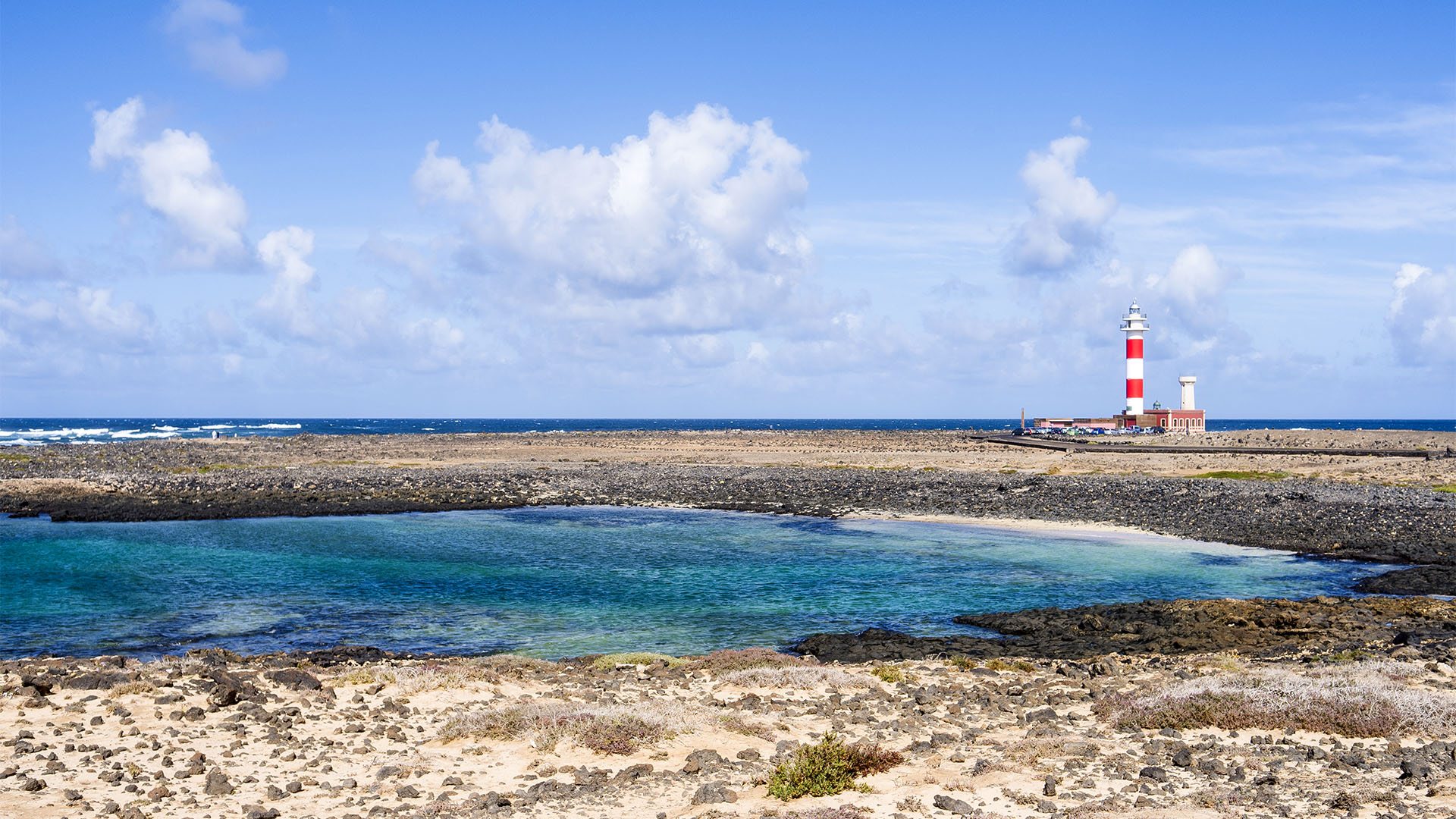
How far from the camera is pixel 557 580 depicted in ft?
91.2

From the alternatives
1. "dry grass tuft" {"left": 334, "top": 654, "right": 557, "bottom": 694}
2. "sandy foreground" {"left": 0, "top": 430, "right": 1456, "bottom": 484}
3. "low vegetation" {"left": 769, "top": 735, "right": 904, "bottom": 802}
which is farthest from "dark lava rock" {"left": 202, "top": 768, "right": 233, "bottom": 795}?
"sandy foreground" {"left": 0, "top": 430, "right": 1456, "bottom": 484}

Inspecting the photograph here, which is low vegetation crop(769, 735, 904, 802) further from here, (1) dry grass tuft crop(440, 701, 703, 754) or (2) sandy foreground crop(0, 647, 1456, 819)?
(1) dry grass tuft crop(440, 701, 703, 754)

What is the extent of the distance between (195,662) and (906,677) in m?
11.1

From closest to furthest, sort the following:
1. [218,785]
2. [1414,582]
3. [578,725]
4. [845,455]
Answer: [218,785]
[578,725]
[1414,582]
[845,455]

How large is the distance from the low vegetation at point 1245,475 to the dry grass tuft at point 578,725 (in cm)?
5013

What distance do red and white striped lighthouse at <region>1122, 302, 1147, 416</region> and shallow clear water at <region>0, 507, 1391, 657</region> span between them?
244 feet

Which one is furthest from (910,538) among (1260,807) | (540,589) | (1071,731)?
(1260,807)

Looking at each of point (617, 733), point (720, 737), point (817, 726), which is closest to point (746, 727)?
point (720, 737)

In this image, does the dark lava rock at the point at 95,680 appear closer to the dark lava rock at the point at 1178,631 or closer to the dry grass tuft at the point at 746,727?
the dry grass tuft at the point at 746,727

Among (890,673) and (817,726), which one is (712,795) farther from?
(890,673)

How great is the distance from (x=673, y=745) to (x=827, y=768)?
2.29 metres

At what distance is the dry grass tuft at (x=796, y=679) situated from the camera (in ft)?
48.7

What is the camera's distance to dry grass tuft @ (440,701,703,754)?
457 inches

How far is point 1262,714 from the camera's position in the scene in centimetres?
1202
